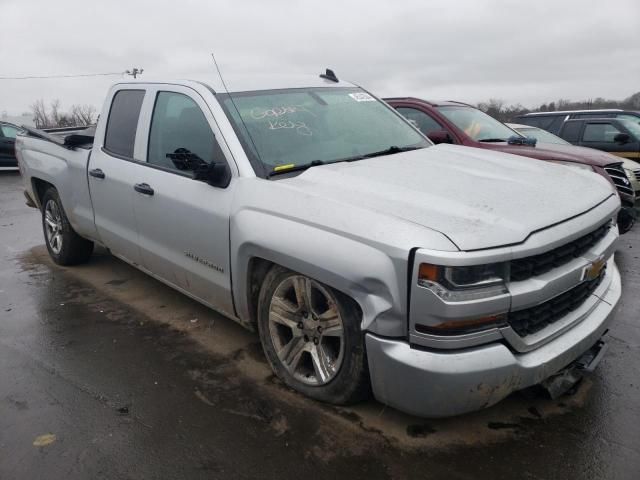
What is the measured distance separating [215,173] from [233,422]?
142 cm

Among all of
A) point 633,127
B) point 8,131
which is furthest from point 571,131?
point 8,131

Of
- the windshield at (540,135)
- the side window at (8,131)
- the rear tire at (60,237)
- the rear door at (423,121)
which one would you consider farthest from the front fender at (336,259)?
the side window at (8,131)

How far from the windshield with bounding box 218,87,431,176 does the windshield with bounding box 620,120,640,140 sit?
6.95 m

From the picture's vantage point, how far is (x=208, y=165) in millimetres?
3162

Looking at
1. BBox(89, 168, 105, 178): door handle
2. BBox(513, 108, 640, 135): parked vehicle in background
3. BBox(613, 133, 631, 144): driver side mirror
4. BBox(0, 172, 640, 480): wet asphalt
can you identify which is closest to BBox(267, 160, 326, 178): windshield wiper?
BBox(0, 172, 640, 480): wet asphalt

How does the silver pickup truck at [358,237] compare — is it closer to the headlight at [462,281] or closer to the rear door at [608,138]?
the headlight at [462,281]

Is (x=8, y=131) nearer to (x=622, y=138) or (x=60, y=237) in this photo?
(x=60, y=237)

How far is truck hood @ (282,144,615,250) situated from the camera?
2.42 meters

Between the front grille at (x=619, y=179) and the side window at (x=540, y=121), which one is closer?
the front grille at (x=619, y=179)

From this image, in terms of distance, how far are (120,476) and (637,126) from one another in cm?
1014

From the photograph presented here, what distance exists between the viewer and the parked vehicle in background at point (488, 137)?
242 inches

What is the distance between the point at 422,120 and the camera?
22.7 feet

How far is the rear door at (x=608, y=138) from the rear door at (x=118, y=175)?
8.28 meters

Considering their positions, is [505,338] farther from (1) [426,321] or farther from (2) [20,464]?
(2) [20,464]
